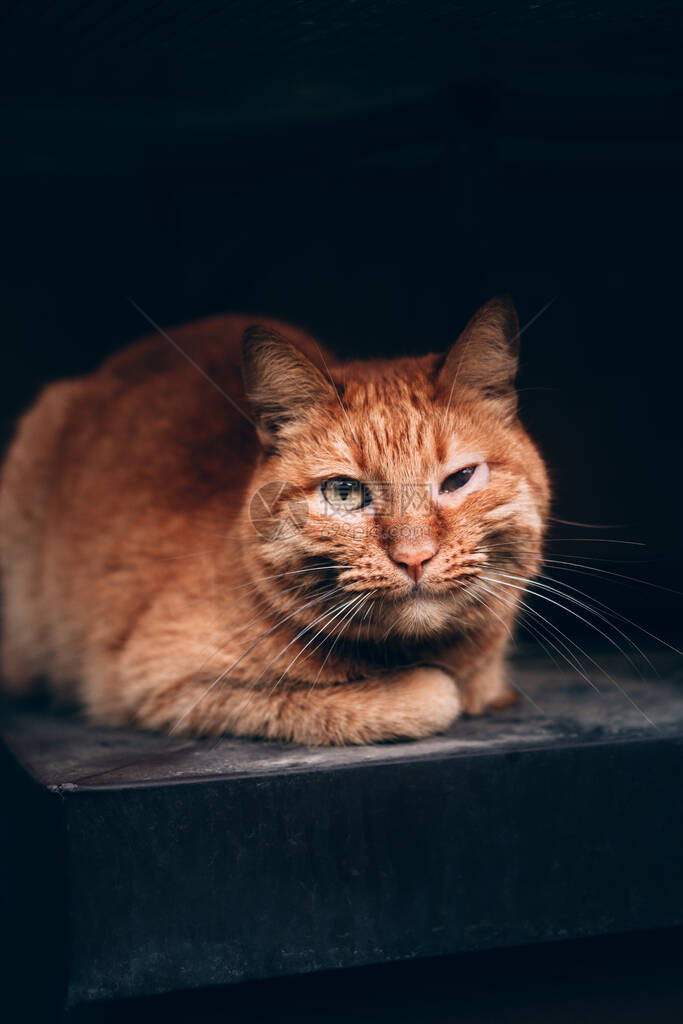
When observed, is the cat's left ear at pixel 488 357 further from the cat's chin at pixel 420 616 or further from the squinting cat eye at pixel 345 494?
the cat's chin at pixel 420 616

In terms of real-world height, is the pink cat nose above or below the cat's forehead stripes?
below

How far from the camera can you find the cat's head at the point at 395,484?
1.52m

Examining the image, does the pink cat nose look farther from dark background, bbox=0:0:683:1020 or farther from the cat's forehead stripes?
dark background, bbox=0:0:683:1020

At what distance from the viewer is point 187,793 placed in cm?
157

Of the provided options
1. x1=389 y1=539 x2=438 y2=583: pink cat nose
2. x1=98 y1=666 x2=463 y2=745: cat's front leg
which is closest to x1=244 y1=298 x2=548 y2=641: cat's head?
x1=389 y1=539 x2=438 y2=583: pink cat nose

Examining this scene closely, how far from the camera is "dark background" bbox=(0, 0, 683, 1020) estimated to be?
1656 mm

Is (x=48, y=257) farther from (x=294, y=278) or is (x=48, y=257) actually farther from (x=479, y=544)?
(x=479, y=544)

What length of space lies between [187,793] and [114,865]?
0.50 feet

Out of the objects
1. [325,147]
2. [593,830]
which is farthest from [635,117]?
[593,830]

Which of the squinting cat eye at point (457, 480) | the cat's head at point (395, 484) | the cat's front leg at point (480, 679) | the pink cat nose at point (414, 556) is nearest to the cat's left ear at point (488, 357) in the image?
the cat's head at point (395, 484)

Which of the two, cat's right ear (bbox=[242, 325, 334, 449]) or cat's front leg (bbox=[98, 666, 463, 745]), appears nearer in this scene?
cat's right ear (bbox=[242, 325, 334, 449])

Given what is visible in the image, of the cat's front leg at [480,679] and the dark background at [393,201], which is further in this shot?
the cat's front leg at [480,679]

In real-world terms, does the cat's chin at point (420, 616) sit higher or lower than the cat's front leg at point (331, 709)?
higher

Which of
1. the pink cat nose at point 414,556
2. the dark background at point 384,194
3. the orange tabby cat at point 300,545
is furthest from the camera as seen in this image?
the dark background at point 384,194
